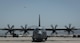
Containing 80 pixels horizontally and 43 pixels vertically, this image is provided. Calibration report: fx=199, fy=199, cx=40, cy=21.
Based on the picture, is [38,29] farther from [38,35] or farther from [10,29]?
[10,29]

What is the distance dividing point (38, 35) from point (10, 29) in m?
37.1

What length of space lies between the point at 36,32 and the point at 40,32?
71cm

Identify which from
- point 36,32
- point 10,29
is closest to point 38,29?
point 36,32

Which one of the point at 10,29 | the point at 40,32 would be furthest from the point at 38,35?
the point at 10,29

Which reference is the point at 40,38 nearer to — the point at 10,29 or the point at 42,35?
the point at 42,35

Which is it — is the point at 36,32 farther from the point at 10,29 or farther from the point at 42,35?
the point at 10,29

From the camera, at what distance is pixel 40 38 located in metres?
33.8

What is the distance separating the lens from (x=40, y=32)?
33719 millimetres

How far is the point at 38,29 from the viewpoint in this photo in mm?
34656

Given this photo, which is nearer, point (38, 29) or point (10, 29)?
point (38, 29)

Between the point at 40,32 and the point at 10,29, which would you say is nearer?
the point at 40,32

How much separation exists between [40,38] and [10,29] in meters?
36.6

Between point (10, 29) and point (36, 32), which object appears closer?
point (36, 32)

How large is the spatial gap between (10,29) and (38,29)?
117 ft
